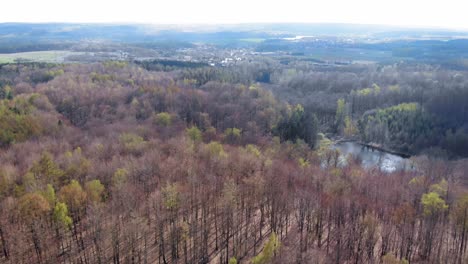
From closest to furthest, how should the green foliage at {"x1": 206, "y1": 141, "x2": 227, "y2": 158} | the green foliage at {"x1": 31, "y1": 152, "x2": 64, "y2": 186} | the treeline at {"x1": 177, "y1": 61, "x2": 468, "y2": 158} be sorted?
the green foliage at {"x1": 31, "y1": 152, "x2": 64, "y2": 186} < the green foliage at {"x1": 206, "y1": 141, "x2": 227, "y2": 158} < the treeline at {"x1": 177, "y1": 61, "x2": 468, "y2": 158}

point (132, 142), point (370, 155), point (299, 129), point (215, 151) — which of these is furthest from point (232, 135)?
point (370, 155)

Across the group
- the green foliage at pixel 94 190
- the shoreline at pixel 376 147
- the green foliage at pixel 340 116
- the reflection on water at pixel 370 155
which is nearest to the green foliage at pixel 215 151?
the green foliage at pixel 94 190

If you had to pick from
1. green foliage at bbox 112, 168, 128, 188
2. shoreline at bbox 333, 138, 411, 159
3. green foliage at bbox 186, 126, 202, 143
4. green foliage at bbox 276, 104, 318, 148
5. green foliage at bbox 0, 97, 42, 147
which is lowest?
shoreline at bbox 333, 138, 411, 159

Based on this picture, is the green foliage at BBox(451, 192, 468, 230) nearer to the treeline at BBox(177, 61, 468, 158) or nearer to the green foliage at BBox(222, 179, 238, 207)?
the green foliage at BBox(222, 179, 238, 207)

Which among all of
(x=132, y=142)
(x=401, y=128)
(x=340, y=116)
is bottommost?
(x=401, y=128)

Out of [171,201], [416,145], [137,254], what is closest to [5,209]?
[137,254]

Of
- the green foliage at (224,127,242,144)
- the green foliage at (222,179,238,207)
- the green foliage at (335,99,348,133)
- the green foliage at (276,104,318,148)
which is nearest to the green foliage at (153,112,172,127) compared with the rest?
the green foliage at (224,127,242,144)

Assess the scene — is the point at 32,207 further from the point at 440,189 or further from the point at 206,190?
the point at 440,189
